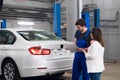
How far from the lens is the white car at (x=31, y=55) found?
6840 mm

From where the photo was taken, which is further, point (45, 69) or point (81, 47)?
point (45, 69)

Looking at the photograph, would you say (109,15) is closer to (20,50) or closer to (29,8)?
(29,8)

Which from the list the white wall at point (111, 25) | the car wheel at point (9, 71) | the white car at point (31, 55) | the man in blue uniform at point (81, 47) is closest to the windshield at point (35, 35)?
the white car at point (31, 55)

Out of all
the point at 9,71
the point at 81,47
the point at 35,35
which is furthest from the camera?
the point at 35,35

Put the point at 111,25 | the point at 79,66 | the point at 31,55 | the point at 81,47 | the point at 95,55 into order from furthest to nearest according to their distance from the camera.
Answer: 1. the point at 111,25
2. the point at 31,55
3. the point at 79,66
4. the point at 81,47
5. the point at 95,55

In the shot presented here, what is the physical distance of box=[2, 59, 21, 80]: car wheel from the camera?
23.2 ft

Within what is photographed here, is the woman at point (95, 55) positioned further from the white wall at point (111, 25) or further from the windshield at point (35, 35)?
the white wall at point (111, 25)

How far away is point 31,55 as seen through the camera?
682 cm

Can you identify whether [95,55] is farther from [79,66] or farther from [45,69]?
[45,69]

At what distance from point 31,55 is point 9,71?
874mm

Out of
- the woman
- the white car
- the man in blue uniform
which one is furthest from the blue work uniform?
the woman

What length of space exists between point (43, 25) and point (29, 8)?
5.50ft

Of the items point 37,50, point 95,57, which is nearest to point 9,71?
point 37,50

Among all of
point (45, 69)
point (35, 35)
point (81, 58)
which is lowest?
point (45, 69)
